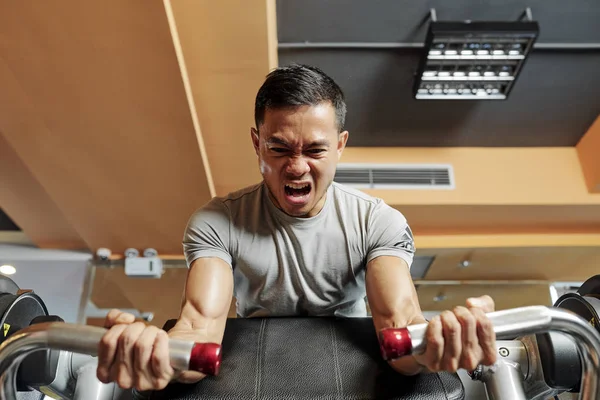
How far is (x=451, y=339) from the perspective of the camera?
729 millimetres

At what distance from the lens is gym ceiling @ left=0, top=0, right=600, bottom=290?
85.7 inches

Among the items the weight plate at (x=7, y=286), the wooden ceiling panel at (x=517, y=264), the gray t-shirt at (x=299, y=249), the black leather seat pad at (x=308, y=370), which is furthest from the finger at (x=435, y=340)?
the wooden ceiling panel at (x=517, y=264)

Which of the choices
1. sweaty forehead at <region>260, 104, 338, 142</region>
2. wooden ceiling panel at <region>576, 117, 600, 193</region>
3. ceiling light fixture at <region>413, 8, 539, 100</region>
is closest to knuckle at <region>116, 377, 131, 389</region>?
sweaty forehead at <region>260, 104, 338, 142</region>

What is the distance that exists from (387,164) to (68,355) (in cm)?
281

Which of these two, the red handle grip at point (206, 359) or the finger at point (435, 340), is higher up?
the finger at point (435, 340)

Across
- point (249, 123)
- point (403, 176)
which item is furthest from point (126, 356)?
point (403, 176)

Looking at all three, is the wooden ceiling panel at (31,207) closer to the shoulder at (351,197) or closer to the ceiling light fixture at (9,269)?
the ceiling light fixture at (9,269)

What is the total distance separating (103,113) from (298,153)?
1.67 m

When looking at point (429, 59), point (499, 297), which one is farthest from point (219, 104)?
point (499, 297)

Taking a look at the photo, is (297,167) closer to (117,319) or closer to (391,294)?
(391,294)

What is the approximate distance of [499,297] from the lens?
13.6ft

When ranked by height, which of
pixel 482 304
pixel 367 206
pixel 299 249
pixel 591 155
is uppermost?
pixel 591 155

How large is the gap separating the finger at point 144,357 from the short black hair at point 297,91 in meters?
0.59

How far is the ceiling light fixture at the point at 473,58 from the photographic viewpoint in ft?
8.25
